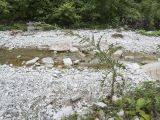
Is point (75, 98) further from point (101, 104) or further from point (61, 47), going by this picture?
point (61, 47)

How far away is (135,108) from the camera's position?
207 inches

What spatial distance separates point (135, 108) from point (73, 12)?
6565 mm

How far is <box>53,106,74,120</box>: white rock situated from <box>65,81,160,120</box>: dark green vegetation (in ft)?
0.42

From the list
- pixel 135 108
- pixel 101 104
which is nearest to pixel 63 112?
pixel 101 104

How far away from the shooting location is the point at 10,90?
607 centimetres

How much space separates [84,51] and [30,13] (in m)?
4.14

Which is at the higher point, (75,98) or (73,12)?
(73,12)

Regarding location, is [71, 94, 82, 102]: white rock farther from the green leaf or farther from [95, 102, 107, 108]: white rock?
the green leaf

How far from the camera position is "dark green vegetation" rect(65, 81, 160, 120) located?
5.22 meters

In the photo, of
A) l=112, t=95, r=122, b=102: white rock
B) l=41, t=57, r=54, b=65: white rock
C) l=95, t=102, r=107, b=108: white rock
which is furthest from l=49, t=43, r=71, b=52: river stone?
l=95, t=102, r=107, b=108: white rock

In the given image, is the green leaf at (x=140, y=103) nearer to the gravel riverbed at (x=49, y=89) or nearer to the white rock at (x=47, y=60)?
the gravel riverbed at (x=49, y=89)

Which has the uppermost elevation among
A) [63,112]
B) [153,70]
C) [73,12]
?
[73,12]

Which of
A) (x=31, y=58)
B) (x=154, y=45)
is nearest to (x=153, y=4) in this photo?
(x=154, y=45)

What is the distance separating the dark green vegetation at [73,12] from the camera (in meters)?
11.4
